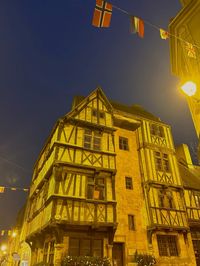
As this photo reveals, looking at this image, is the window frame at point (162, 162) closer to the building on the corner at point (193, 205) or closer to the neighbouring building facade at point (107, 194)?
the neighbouring building facade at point (107, 194)

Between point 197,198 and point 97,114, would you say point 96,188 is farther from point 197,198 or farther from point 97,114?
point 197,198

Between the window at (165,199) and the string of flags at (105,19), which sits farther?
the window at (165,199)

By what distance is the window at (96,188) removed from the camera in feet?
40.0

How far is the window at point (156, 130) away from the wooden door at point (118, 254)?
9984mm

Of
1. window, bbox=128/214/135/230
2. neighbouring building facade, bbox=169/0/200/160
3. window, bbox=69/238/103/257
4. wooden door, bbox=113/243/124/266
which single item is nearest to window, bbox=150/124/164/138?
neighbouring building facade, bbox=169/0/200/160

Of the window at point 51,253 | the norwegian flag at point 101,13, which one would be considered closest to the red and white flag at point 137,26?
the norwegian flag at point 101,13

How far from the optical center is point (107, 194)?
12.5 m

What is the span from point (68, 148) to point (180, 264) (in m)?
11.1

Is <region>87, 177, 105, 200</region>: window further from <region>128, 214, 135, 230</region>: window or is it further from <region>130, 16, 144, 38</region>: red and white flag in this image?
<region>130, 16, 144, 38</region>: red and white flag

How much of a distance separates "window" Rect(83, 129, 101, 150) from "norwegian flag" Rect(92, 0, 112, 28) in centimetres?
782

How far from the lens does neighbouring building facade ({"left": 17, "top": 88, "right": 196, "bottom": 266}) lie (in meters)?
11.1

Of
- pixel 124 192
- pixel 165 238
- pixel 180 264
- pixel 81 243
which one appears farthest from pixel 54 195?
pixel 180 264

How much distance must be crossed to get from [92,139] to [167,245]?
9.28 m

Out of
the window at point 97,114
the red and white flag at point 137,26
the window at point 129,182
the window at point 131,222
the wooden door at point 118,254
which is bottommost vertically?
the wooden door at point 118,254
